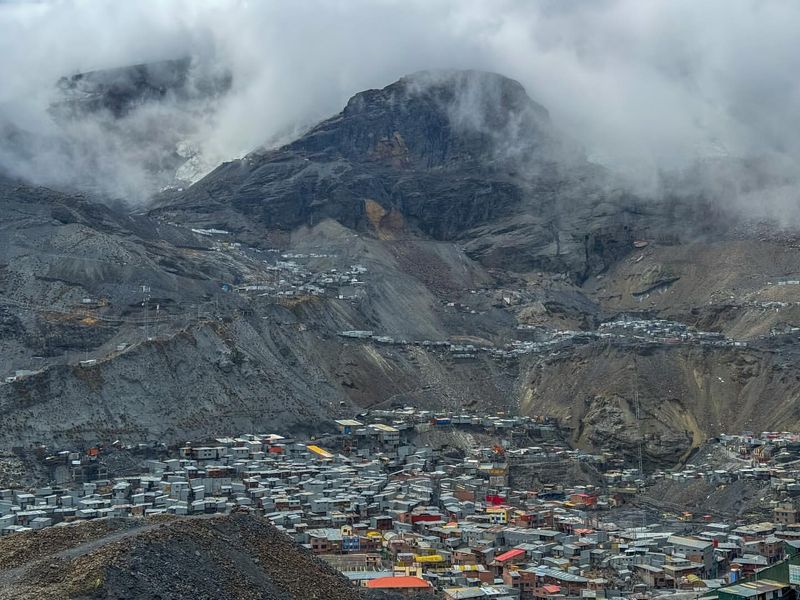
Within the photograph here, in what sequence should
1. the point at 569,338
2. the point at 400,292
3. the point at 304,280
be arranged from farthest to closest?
the point at 400,292 < the point at 304,280 < the point at 569,338

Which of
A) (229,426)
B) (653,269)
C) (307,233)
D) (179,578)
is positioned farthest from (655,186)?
(179,578)

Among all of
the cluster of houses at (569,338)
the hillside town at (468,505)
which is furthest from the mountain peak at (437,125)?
the hillside town at (468,505)

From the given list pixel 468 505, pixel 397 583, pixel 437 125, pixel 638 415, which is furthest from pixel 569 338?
pixel 397 583

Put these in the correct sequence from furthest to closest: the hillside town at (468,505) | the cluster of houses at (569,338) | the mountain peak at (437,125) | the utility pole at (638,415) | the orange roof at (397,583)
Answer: the mountain peak at (437,125) < the cluster of houses at (569,338) < the utility pole at (638,415) < the hillside town at (468,505) < the orange roof at (397,583)

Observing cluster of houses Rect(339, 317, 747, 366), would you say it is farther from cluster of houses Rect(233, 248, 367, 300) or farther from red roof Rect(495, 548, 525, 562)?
red roof Rect(495, 548, 525, 562)

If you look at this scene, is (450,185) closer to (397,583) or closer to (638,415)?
(638,415)

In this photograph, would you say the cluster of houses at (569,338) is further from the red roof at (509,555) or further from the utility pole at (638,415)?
the red roof at (509,555)
